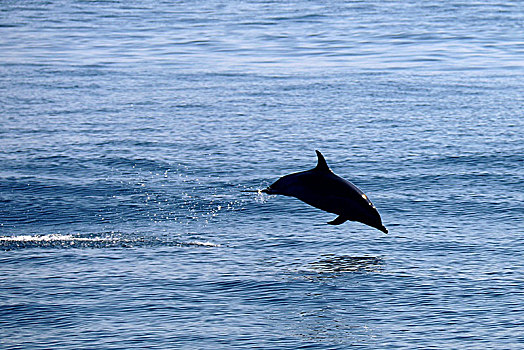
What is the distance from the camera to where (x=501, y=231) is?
11.5 m

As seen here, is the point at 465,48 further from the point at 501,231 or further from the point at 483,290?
the point at 483,290

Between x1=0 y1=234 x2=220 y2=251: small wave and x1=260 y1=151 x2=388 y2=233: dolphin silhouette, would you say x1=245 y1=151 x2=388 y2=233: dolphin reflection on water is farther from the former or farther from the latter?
x1=0 y1=234 x2=220 y2=251: small wave

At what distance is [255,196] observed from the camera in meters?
13.3

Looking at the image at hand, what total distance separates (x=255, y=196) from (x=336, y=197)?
8.76 ft

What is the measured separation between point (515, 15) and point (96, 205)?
83.7 feet

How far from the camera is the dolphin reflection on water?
1076 cm

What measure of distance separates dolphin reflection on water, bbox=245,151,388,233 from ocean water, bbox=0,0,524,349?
1.26 feet

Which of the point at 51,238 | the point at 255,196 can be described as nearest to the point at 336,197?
the point at 255,196

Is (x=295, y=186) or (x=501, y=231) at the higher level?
(x=295, y=186)

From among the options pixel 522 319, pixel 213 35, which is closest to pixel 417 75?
pixel 213 35

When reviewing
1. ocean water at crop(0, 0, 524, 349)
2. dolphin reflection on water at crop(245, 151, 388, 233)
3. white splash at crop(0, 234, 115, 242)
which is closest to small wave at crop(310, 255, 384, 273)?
ocean water at crop(0, 0, 524, 349)

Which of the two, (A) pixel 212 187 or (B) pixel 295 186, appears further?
(A) pixel 212 187

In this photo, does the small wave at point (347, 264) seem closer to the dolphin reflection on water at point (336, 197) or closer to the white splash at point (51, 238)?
the dolphin reflection on water at point (336, 197)

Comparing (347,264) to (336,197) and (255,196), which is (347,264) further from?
(255,196)
